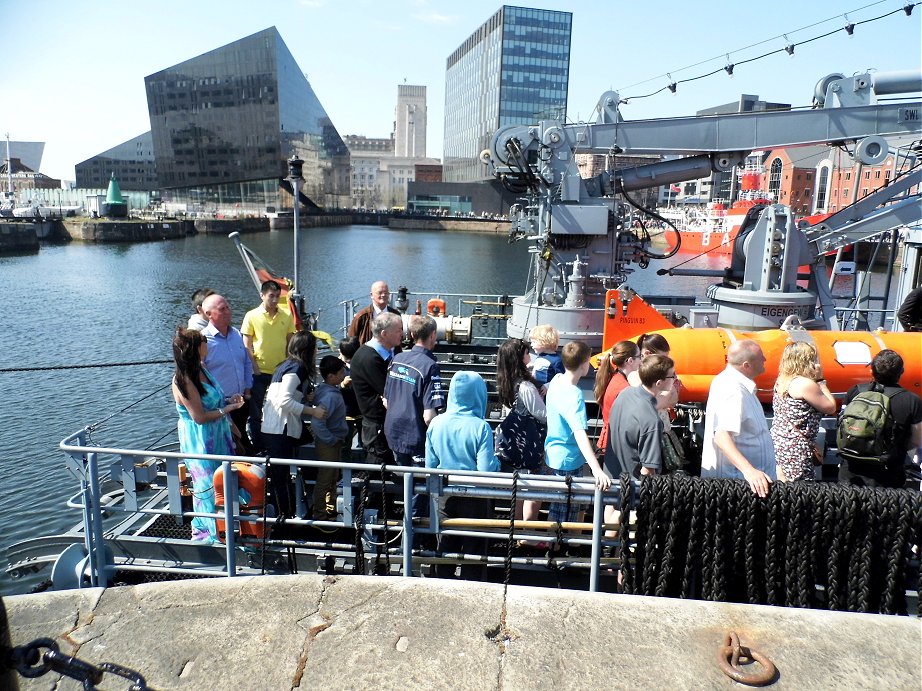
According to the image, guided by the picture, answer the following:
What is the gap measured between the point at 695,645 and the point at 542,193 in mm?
9140

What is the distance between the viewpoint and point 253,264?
427 inches

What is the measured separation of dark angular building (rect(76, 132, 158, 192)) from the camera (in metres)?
118

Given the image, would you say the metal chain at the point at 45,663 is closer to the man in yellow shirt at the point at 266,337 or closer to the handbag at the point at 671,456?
the handbag at the point at 671,456

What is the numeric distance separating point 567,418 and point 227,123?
11250 cm

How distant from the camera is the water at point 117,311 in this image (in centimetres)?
1189

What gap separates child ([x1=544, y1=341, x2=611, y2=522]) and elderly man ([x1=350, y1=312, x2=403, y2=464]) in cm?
154

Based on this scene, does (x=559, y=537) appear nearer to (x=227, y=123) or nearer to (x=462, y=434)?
(x=462, y=434)

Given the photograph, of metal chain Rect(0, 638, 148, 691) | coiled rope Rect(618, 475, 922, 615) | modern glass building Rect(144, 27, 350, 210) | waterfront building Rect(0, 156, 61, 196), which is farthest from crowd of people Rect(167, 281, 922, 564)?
waterfront building Rect(0, 156, 61, 196)

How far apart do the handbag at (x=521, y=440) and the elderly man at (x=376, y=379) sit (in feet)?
3.63

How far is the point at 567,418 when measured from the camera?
194 inches

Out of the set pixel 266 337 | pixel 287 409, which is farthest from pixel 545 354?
pixel 266 337

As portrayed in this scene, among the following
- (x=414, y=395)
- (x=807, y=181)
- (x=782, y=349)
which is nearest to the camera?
(x=414, y=395)

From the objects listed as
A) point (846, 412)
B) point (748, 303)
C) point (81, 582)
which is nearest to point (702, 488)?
point (846, 412)

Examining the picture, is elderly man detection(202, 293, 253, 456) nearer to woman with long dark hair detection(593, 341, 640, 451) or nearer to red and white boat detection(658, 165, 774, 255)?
woman with long dark hair detection(593, 341, 640, 451)
